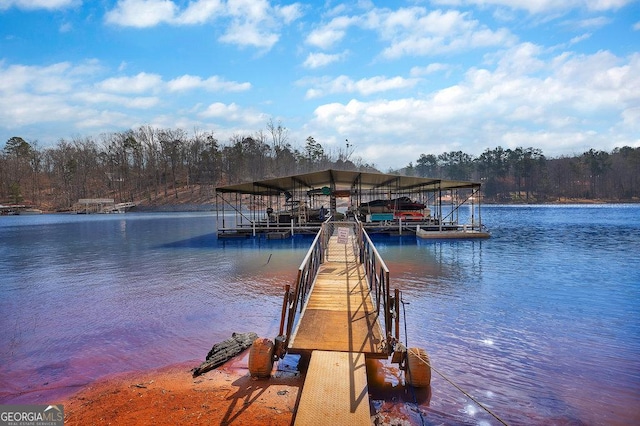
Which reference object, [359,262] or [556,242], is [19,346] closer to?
[359,262]

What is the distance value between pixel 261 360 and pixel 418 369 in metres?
2.54

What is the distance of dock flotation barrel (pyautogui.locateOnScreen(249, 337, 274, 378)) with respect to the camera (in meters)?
6.12

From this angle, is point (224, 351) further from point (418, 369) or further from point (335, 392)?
point (418, 369)

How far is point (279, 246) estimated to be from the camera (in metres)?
25.1

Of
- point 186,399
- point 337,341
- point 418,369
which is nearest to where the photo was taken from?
point 186,399

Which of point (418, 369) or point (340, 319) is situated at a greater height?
point (340, 319)

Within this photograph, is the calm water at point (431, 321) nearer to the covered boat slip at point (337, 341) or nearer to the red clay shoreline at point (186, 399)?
the red clay shoreline at point (186, 399)

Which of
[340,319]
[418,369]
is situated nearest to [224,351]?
[340,319]

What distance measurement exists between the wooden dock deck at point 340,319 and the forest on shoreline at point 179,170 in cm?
7807

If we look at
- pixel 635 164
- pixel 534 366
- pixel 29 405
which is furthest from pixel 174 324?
pixel 635 164

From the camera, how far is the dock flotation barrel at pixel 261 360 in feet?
20.1

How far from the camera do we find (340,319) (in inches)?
289

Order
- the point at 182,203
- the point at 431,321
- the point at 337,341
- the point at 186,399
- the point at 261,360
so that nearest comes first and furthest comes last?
the point at 186,399, the point at 261,360, the point at 337,341, the point at 431,321, the point at 182,203

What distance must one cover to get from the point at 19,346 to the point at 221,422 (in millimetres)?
6602
